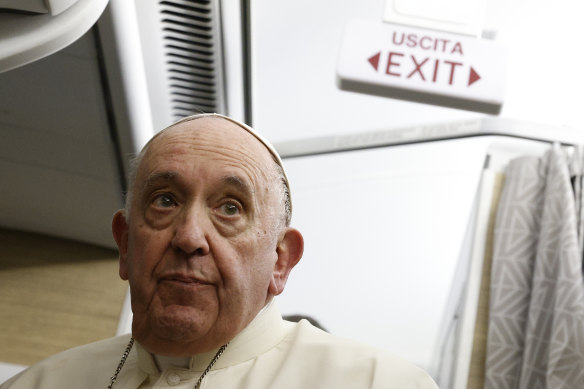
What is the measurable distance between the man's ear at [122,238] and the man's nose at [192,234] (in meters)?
0.13

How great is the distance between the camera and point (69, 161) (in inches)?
53.1

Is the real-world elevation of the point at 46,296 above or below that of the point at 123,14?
below

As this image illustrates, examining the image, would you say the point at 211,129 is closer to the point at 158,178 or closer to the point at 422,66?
the point at 158,178

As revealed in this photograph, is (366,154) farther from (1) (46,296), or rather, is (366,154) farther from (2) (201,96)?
(1) (46,296)

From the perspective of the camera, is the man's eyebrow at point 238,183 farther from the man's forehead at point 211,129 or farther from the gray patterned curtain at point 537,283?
the gray patterned curtain at point 537,283

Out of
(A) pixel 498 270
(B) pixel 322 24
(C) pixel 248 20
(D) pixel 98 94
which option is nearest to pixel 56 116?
(D) pixel 98 94

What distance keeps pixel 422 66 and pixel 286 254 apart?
0.54 meters

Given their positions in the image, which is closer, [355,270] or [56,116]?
[56,116]

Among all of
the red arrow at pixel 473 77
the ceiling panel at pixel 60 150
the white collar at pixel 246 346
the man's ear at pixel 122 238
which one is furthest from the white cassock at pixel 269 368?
the red arrow at pixel 473 77

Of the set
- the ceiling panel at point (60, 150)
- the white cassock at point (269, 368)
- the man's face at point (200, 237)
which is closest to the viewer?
the man's face at point (200, 237)

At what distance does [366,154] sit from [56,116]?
91cm

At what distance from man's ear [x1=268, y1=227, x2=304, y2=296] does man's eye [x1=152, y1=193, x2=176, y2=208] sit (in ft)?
0.49

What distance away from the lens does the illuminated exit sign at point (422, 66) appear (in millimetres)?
1283

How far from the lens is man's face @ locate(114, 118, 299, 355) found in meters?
0.79
